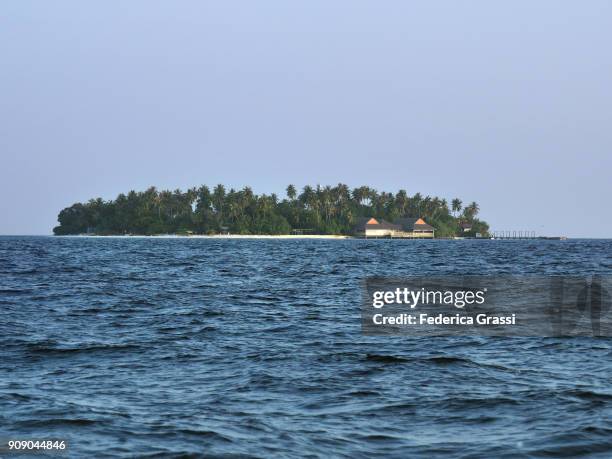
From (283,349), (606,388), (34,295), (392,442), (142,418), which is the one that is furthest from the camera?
(34,295)

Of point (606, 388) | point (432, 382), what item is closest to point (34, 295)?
point (432, 382)

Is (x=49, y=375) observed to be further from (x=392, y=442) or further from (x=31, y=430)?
→ (x=392, y=442)

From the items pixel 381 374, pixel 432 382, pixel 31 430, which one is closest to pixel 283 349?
pixel 381 374

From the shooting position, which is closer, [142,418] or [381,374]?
[142,418]

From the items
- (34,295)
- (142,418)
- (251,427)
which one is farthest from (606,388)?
(34,295)

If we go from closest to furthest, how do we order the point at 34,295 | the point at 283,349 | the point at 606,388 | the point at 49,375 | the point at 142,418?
the point at 142,418, the point at 606,388, the point at 49,375, the point at 283,349, the point at 34,295

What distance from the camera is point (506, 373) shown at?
55.0 ft

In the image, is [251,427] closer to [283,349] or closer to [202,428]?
[202,428]

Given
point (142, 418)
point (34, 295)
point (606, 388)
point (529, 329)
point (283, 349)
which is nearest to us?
point (142, 418)

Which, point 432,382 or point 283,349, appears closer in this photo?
point 432,382

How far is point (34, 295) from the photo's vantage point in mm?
37250

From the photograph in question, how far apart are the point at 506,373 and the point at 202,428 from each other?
305 inches

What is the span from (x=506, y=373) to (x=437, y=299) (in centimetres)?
2155

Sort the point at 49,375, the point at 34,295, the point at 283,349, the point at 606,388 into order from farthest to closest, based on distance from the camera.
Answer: the point at 34,295, the point at 283,349, the point at 49,375, the point at 606,388
